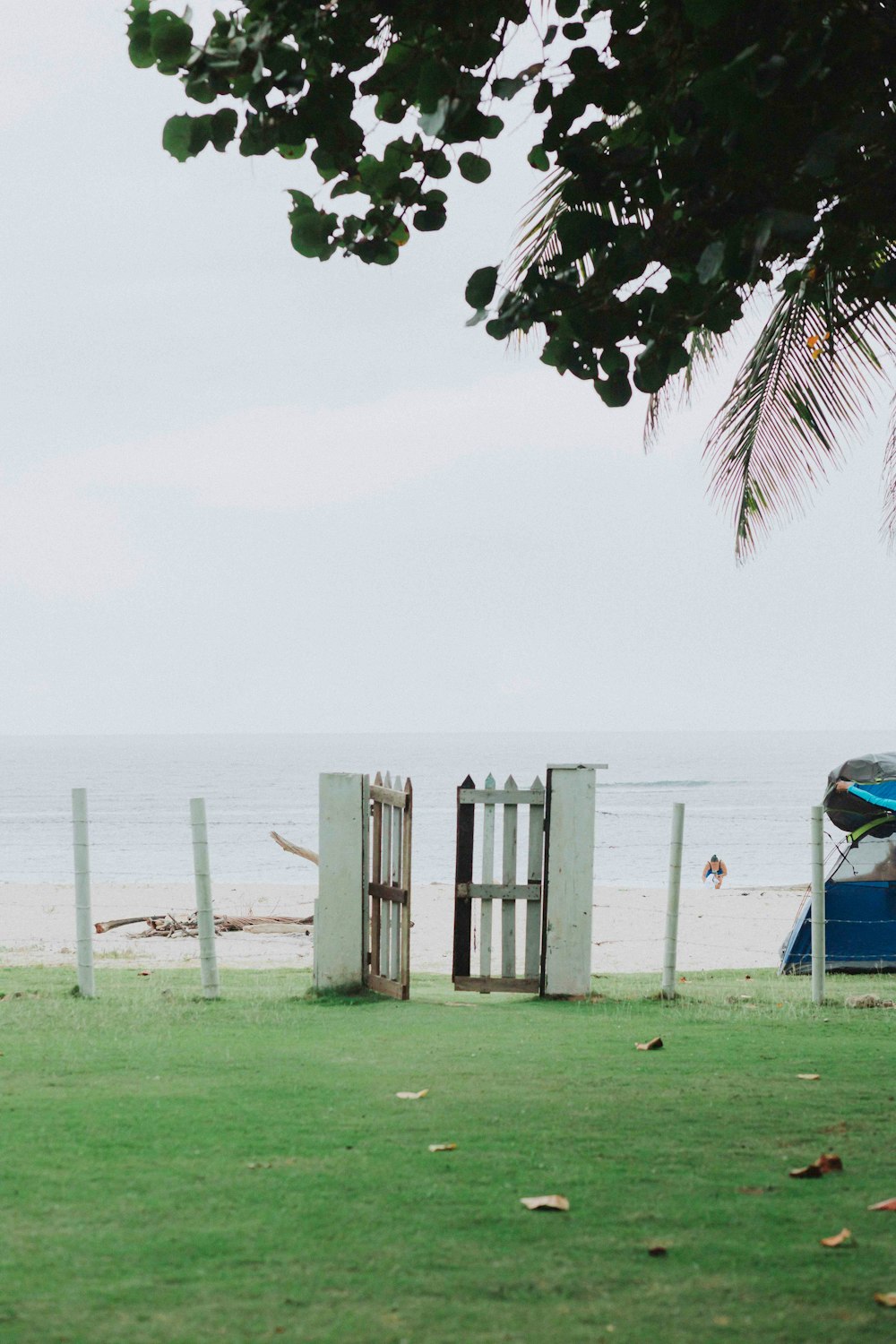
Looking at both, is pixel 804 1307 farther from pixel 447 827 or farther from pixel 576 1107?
pixel 447 827

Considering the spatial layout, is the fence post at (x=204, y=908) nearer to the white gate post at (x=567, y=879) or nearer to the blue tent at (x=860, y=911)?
the white gate post at (x=567, y=879)

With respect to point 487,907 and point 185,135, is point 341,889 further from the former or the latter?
point 185,135

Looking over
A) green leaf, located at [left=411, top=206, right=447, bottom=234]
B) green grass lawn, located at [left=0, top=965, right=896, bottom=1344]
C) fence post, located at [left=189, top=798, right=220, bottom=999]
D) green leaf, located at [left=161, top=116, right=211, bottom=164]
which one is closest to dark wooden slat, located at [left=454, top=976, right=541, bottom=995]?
green grass lawn, located at [left=0, top=965, right=896, bottom=1344]

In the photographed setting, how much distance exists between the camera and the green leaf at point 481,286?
350cm

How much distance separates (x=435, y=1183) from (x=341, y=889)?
4076mm

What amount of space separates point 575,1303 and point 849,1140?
1.76 m

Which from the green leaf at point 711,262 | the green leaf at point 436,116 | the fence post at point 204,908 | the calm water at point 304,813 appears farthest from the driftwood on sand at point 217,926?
the calm water at point 304,813

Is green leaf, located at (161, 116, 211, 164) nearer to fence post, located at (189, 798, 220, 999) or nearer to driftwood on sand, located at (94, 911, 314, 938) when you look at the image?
fence post, located at (189, 798, 220, 999)

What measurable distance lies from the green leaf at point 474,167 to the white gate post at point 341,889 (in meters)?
4.28

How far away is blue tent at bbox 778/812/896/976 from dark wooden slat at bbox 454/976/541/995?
384 centimetres

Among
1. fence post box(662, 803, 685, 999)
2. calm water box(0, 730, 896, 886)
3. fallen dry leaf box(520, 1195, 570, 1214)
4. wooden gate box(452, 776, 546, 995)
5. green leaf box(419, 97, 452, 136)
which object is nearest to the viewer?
fallen dry leaf box(520, 1195, 570, 1214)

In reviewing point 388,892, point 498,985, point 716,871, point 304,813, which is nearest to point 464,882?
point 388,892

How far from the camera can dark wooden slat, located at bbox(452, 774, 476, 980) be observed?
7637 millimetres

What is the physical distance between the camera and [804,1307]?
8.44 ft
